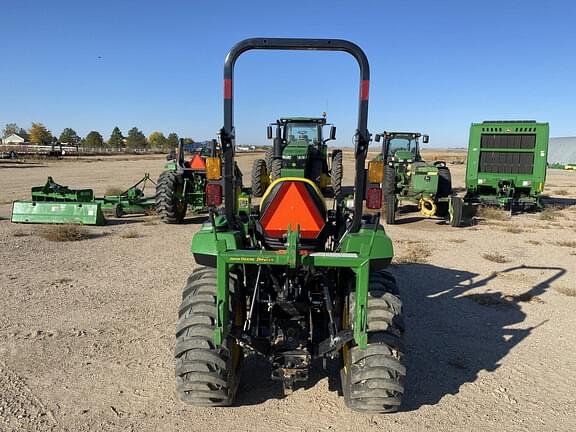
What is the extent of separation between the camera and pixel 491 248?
9.72 m

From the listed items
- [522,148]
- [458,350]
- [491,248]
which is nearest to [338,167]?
[522,148]

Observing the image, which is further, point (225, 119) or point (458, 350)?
point (458, 350)

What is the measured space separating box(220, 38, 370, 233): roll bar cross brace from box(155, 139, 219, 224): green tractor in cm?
752

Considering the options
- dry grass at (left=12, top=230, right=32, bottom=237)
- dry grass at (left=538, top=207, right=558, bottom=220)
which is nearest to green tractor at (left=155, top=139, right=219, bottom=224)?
dry grass at (left=12, top=230, right=32, bottom=237)

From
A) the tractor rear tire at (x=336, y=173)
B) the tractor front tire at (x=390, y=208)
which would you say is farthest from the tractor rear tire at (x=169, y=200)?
the tractor rear tire at (x=336, y=173)

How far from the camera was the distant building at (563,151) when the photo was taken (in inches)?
1827

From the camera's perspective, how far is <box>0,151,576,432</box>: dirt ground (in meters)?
3.51

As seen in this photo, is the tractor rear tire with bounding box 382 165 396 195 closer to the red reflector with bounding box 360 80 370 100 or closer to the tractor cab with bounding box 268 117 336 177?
the tractor cab with bounding box 268 117 336 177

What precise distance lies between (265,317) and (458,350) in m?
2.27

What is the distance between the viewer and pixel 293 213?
4.01m

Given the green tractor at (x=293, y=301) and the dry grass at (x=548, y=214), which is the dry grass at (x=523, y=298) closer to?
the green tractor at (x=293, y=301)

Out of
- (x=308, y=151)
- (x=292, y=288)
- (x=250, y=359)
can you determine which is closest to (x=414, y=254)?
(x=250, y=359)

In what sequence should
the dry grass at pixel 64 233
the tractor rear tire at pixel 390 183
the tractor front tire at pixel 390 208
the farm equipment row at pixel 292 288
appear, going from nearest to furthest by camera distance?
1. the farm equipment row at pixel 292 288
2. the dry grass at pixel 64 233
3. the tractor front tire at pixel 390 208
4. the tractor rear tire at pixel 390 183

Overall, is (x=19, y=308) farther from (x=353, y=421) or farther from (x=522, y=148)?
(x=522, y=148)
